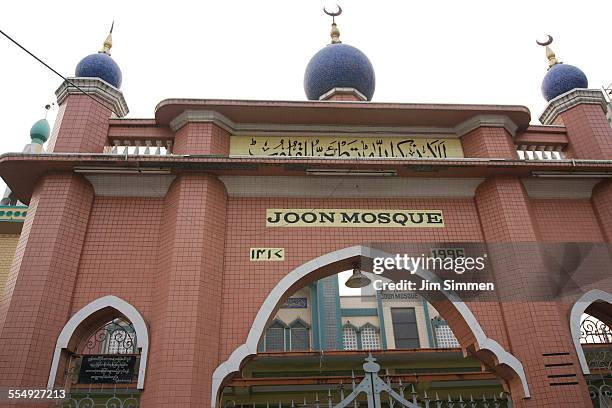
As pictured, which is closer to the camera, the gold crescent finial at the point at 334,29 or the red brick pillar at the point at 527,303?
the red brick pillar at the point at 527,303

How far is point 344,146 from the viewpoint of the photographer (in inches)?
363

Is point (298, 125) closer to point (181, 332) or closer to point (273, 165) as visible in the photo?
point (273, 165)

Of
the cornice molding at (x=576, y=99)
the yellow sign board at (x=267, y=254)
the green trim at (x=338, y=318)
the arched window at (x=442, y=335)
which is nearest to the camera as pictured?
the yellow sign board at (x=267, y=254)

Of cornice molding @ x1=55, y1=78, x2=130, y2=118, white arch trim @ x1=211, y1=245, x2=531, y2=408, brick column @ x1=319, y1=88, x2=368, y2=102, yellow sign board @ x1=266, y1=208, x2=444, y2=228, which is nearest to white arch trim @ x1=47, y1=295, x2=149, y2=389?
white arch trim @ x1=211, y1=245, x2=531, y2=408

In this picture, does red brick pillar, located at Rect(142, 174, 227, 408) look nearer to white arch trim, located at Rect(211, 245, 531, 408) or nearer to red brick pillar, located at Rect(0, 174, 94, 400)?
white arch trim, located at Rect(211, 245, 531, 408)

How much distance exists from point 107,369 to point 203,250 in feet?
7.00

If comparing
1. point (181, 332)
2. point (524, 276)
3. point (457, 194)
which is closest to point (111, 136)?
point (181, 332)

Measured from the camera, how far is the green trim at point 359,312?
16.9m

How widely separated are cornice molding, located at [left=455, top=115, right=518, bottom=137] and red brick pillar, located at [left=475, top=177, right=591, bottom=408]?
42.2 inches

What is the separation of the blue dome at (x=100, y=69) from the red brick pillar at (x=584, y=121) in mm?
8403

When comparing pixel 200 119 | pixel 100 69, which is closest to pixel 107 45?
pixel 100 69

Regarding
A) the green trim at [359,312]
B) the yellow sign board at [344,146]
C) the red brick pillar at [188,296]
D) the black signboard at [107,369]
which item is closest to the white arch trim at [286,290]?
the red brick pillar at [188,296]

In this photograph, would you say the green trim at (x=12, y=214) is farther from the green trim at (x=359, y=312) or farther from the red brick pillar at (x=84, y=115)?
the green trim at (x=359, y=312)

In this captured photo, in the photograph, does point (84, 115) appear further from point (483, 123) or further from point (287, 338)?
point (287, 338)
